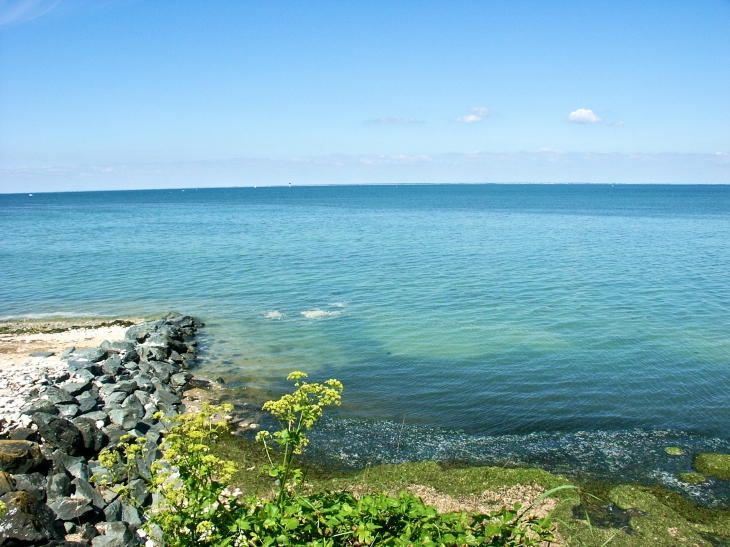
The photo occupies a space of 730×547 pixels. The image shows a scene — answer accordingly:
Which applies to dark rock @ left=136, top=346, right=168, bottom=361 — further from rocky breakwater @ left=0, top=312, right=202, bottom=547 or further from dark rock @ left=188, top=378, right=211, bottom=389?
dark rock @ left=188, top=378, right=211, bottom=389

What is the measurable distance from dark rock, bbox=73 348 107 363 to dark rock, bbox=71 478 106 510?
341 inches

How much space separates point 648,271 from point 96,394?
111 feet

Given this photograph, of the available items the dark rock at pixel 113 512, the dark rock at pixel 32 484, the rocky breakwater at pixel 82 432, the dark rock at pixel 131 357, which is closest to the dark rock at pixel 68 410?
the rocky breakwater at pixel 82 432

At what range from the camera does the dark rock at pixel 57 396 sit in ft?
45.5

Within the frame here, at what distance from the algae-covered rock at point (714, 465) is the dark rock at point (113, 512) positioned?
39.7 ft

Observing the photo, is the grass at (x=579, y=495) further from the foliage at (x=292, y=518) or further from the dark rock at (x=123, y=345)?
the dark rock at (x=123, y=345)

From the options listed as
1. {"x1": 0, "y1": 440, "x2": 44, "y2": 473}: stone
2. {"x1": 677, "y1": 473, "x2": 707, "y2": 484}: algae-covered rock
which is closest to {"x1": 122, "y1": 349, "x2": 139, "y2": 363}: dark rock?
{"x1": 0, "y1": 440, "x2": 44, "y2": 473}: stone

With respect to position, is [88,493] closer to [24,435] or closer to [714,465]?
[24,435]

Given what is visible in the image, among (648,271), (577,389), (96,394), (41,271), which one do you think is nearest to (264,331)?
(96,394)

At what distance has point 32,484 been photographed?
9.67 metres

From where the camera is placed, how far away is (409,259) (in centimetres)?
4234

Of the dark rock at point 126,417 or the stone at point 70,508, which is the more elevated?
the stone at point 70,508

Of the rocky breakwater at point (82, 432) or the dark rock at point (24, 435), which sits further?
the dark rock at point (24, 435)

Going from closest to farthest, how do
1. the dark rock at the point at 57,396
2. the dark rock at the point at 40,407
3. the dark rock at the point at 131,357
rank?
the dark rock at the point at 40,407 → the dark rock at the point at 57,396 → the dark rock at the point at 131,357
